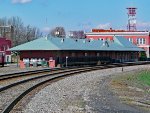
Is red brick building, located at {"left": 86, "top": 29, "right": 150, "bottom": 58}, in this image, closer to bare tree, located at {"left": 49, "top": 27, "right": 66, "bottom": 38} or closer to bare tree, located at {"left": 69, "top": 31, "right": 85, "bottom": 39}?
bare tree, located at {"left": 69, "top": 31, "right": 85, "bottom": 39}

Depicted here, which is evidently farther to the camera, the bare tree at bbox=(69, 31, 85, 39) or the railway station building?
the bare tree at bbox=(69, 31, 85, 39)

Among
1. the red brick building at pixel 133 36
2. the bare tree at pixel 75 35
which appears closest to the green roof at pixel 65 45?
the bare tree at pixel 75 35

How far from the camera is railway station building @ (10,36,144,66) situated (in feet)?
203

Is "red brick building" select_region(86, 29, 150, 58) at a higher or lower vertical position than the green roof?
higher

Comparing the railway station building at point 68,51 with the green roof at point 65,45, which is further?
the green roof at point 65,45

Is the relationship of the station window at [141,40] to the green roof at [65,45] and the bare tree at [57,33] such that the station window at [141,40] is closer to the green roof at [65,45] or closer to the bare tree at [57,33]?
the bare tree at [57,33]

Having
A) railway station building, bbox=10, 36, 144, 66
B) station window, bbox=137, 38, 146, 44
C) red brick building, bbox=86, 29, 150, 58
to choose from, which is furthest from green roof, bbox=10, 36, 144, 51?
station window, bbox=137, 38, 146, 44

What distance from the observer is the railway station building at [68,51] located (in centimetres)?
6178

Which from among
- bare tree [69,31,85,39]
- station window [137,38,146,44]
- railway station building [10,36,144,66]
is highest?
bare tree [69,31,85,39]

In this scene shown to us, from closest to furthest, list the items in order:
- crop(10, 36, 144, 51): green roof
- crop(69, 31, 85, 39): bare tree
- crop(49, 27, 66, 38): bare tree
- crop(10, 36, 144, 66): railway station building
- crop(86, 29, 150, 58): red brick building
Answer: crop(10, 36, 144, 66): railway station building
crop(10, 36, 144, 51): green roof
crop(69, 31, 85, 39): bare tree
crop(49, 27, 66, 38): bare tree
crop(86, 29, 150, 58): red brick building

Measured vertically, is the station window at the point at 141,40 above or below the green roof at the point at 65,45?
above

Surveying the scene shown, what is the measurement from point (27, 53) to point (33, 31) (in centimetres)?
8392

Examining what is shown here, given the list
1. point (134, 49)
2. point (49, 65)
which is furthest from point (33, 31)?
point (49, 65)

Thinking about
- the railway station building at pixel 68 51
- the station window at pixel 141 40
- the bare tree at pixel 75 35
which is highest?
the bare tree at pixel 75 35
